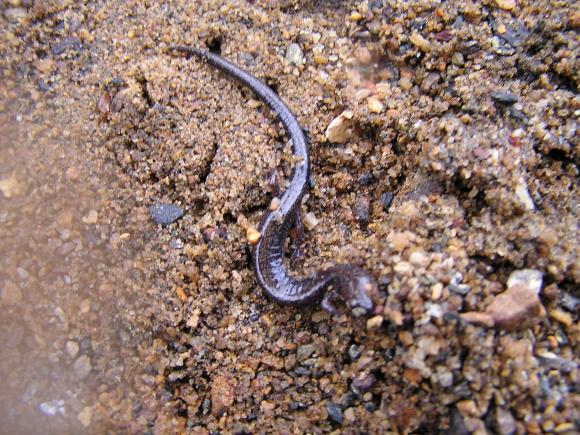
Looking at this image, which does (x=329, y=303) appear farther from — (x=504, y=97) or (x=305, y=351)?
(x=504, y=97)

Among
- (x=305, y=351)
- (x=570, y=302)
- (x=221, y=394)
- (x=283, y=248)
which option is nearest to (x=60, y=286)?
(x=221, y=394)

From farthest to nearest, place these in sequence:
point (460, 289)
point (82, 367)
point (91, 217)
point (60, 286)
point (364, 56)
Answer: point (364, 56) < point (91, 217) < point (60, 286) < point (82, 367) < point (460, 289)

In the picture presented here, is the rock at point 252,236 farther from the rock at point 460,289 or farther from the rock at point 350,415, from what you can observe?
the rock at point 460,289

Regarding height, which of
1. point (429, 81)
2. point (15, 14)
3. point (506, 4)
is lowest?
point (15, 14)

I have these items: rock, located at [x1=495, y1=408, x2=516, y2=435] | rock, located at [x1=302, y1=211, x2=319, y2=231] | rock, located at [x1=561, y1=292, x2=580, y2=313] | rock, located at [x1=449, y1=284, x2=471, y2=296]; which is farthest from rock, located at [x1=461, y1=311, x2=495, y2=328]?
rock, located at [x1=302, y1=211, x2=319, y2=231]

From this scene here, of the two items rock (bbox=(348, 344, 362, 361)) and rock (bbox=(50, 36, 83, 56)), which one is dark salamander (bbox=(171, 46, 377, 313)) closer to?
rock (bbox=(348, 344, 362, 361))

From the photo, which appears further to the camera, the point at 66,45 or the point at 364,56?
the point at 66,45

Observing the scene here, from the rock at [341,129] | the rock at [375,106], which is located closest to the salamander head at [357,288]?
the rock at [341,129]
